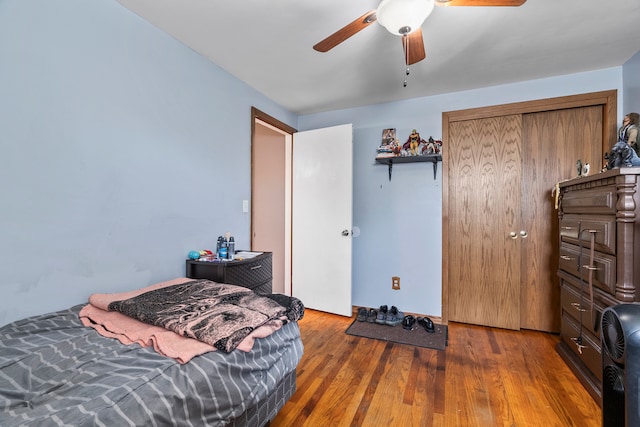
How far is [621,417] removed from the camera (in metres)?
0.78

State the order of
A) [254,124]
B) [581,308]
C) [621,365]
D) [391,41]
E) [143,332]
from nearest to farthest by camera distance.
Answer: [621,365] → [143,332] → [581,308] → [391,41] → [254,124]

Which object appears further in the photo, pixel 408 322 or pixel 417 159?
pixel 417 159

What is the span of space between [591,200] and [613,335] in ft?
4.48

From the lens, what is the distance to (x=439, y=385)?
69.6 inches

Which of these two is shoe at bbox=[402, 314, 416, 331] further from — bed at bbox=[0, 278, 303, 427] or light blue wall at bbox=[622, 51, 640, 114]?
light blue wall at bbox=[622, 51, 640, 114]

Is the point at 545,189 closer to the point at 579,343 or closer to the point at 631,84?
the point at 631,84

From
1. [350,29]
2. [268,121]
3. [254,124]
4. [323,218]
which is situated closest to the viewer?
[350,29]

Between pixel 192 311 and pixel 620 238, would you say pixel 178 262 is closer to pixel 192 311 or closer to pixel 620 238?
pixel 192 311

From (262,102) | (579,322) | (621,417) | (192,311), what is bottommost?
(579,322)

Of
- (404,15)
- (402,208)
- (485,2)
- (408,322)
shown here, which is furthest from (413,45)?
→ (408,322)

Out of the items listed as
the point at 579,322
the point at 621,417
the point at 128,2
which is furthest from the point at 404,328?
the point at 128,2

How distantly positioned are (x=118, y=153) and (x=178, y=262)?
31.0 inches

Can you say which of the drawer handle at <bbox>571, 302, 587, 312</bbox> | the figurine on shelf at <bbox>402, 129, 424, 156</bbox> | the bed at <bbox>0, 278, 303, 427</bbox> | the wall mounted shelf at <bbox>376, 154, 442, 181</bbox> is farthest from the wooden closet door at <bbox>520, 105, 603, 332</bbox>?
the bed at <bbox>0, 278, 303, 427</bbox>

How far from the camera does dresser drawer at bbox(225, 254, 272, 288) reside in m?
1.90
